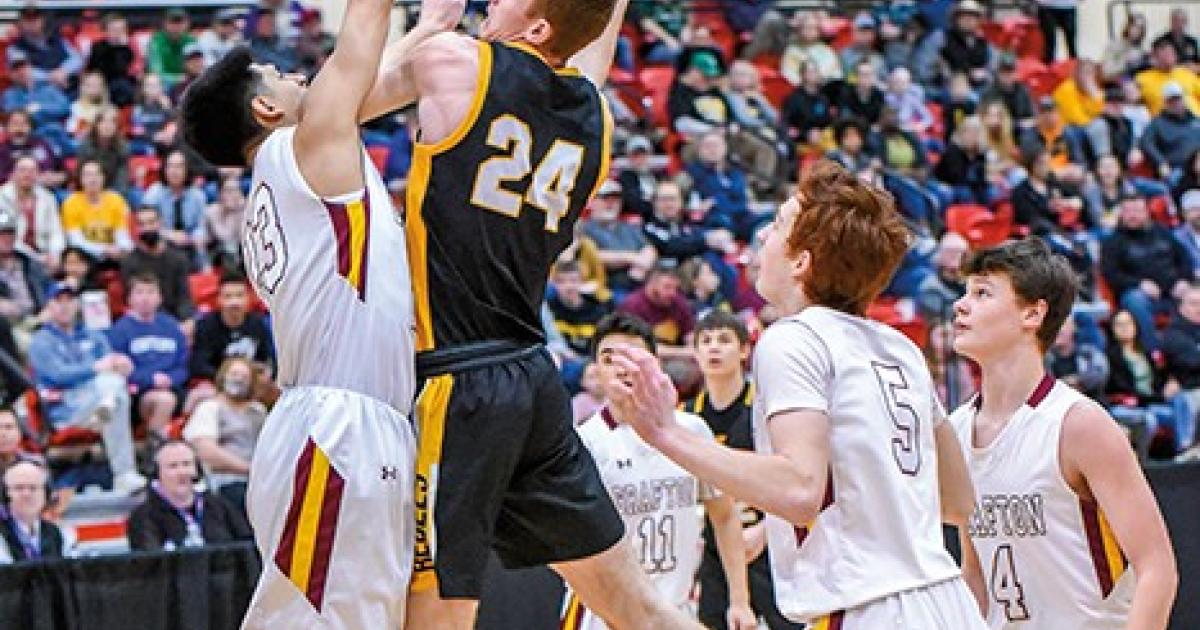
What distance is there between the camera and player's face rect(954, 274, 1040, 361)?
5672mm

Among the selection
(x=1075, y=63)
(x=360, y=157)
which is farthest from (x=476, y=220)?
(x=1075, y=63)

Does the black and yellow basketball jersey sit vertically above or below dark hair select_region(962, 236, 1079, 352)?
above

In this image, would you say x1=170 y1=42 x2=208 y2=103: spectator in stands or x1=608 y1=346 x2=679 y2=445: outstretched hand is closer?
x1=608 y1=346 x2=679 y2=445: outstretched hand

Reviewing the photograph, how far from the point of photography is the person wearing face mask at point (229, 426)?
11.8 metres

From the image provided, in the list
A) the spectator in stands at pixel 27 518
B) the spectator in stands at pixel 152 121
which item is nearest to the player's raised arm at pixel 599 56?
the spectator in stands at pixel 27 518

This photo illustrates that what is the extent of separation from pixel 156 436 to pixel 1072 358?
663 cm

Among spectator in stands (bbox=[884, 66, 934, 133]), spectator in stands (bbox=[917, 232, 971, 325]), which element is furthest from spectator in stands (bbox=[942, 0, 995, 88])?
spectator in stands (bbox=[917, 232, 971, 325])

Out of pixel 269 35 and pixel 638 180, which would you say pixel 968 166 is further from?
pixel 269 35

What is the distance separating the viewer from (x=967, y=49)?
20312 millimetres

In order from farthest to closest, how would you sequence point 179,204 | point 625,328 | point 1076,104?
point 1076,104 → point 179,204 → point 625,328

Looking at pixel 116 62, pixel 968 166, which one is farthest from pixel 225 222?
pixel 968 166

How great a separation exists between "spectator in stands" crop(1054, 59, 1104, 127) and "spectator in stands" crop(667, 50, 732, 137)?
12.6 feet

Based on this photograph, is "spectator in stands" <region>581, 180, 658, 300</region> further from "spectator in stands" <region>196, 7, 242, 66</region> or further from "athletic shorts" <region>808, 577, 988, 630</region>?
"athletic shorts" <region>808, 577, 988, 630</region>

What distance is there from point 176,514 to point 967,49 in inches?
468
